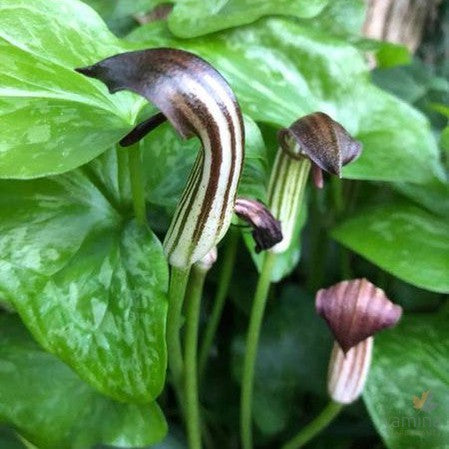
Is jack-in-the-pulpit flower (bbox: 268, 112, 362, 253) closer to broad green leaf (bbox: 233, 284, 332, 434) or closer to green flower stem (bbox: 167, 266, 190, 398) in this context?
green flower stem (bbox: 167, 266, 190, 398)

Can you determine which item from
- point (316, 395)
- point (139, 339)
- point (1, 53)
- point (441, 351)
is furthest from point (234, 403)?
point (1, 53)

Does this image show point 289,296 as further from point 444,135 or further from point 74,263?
point 74,263

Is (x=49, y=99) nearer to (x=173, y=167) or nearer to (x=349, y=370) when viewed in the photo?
(x=173, y=167)

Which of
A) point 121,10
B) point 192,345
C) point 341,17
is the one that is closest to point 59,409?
point 192,345

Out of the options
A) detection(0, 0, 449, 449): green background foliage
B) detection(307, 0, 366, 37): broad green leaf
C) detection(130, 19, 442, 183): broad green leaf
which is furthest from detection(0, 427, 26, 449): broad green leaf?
detection(307, 0, 366, 37): broad green leaf

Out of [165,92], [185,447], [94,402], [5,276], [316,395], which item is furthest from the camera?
[316,395]

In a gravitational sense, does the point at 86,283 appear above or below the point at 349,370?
above
